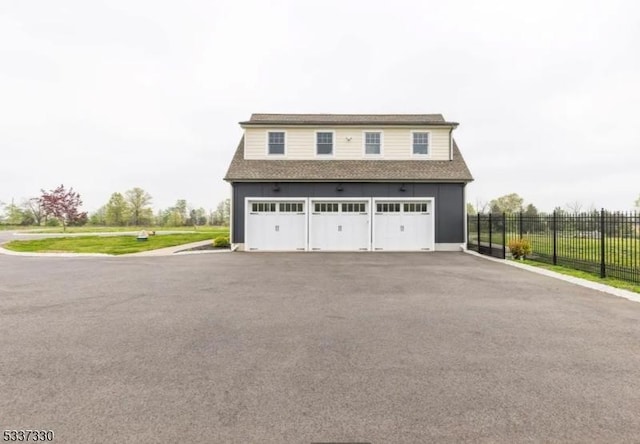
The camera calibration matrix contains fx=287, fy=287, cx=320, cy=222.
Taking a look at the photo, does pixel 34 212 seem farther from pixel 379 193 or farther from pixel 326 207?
pixel 379 193

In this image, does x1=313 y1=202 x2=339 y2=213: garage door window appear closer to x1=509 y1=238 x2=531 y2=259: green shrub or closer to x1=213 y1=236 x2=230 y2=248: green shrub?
x1=213 y1=236 x2=230 y2=248: green shrub

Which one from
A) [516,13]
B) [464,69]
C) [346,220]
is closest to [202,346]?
[346,220]

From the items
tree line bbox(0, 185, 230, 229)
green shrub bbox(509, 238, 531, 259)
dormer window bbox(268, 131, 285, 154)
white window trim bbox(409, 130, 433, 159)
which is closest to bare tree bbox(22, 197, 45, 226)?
tree line bbox(0, 185, 230, 229)

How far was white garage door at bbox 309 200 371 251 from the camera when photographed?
15.5 metres

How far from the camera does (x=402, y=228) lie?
15.6 meters

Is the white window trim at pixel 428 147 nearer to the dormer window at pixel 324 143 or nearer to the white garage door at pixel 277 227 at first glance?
the dormer window at pixel 324 143

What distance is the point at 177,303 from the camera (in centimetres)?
608

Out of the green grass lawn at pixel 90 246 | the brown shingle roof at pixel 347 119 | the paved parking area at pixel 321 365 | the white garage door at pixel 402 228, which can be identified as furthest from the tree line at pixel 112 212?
the paved parking area at pixel 321 365

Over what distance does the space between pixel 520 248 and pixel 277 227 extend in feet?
37.5

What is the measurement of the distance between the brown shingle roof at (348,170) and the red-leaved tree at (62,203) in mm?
43368

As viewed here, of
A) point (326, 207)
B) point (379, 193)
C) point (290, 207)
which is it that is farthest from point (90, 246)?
point (379, 193)

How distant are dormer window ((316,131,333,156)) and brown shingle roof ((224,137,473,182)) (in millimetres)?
659

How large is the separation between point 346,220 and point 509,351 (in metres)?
12.0

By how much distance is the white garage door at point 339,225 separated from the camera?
50.9 ft
